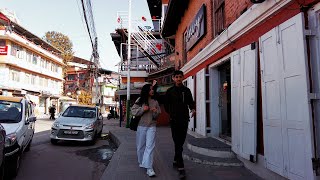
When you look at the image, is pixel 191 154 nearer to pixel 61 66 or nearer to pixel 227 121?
pixel 227 121

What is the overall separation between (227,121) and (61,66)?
48133 millimetres

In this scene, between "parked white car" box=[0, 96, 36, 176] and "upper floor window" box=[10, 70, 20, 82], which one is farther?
"upper floor window" box=[10, 70, 20, 82]

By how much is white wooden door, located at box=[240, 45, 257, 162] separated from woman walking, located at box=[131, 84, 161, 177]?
1753mm

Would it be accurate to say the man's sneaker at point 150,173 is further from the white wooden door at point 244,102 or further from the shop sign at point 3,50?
the shop sign at point 3,50

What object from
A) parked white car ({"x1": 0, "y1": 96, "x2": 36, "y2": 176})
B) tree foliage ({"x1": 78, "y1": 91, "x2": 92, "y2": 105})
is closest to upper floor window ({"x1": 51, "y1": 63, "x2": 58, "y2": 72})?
tree foliage ({"x1": 78, "y1": 91, "x2": 92, "y2": 105})

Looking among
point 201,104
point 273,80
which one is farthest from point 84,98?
point 273,80

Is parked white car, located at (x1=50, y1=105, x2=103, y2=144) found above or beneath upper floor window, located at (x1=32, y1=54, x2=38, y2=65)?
beneath

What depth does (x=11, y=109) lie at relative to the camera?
289 inches

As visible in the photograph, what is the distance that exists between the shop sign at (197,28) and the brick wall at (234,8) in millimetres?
2096

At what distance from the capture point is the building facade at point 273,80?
3.83 meters

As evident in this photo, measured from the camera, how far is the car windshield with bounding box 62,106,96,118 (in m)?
12.5

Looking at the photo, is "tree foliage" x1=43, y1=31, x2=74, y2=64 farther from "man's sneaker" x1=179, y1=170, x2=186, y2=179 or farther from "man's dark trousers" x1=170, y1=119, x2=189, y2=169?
"man's sneaker" x1=179, y1=170, x2=186, y2=179

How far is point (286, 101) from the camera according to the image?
4277 millimetres

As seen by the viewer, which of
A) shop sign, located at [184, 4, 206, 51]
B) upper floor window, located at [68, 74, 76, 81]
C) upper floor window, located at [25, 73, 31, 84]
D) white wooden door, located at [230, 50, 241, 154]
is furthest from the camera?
upper floor window, located at [68, 74, 76, 81]
